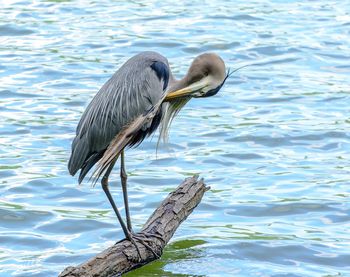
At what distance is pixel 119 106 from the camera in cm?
895

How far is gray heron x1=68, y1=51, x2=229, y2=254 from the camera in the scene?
880 cm

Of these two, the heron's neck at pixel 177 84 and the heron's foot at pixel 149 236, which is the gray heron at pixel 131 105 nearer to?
the heron's neck at pixel 177 84

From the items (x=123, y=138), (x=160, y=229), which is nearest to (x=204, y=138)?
(x=123, y=138)

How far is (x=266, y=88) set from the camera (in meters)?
14.7

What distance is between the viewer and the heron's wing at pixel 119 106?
8.82 meters

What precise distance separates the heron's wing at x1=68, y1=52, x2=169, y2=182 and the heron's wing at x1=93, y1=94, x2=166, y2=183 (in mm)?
23

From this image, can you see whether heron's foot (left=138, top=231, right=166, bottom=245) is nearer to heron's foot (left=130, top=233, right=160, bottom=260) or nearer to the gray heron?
heron's foot (left=130, top=233, right=160, bottom=260)

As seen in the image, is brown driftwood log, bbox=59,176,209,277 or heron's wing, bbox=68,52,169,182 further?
heron's wing, bbox=68,52,169,182

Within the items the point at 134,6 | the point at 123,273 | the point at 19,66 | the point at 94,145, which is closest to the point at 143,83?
the point at 94,145

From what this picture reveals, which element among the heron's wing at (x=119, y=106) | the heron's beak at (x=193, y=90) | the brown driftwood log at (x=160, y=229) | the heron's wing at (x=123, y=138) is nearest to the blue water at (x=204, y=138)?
the brown driftwood log at (x=160, y=229)

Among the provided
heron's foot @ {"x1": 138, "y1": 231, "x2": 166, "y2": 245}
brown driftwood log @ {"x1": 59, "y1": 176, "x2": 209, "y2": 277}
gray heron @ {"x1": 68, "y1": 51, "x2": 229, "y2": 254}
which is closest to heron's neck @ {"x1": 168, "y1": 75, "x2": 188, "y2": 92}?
gray heron @ {"x1": 68, "y1": 51, "x2": 229, "y2": 254}

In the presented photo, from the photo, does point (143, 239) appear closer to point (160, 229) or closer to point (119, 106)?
point (160, 229)

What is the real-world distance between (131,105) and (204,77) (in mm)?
591

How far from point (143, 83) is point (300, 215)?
8.00ft
